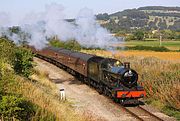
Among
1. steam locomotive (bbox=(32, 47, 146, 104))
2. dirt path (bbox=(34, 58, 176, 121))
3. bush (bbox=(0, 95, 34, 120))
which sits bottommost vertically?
dirt path (bbox=(34, 58, 176, 121))

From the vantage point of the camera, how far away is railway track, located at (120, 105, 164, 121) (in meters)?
15.6

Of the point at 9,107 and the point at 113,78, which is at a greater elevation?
the point at 9,107

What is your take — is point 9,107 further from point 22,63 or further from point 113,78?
point 22,63

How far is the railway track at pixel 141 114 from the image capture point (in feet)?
51.1

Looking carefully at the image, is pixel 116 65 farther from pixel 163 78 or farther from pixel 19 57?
pixel 19 57

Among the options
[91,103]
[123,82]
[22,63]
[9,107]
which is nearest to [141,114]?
[123,82]

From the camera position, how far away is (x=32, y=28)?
37281 mm

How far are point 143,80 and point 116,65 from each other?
326cm

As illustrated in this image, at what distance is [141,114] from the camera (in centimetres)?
1672

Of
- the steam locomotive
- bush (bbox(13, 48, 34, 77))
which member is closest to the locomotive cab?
the steam locomotive

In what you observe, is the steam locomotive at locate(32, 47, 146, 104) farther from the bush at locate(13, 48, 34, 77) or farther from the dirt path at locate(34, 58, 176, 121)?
the bush at locate(13, 48, 34, 77)

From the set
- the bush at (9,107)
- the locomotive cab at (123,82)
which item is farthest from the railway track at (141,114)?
the bush at (9,107)

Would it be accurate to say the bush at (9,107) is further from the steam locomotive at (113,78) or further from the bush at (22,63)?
the bush at (22,63)

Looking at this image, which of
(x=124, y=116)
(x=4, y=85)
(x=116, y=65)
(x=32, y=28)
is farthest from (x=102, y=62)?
(x=32, y=28)
